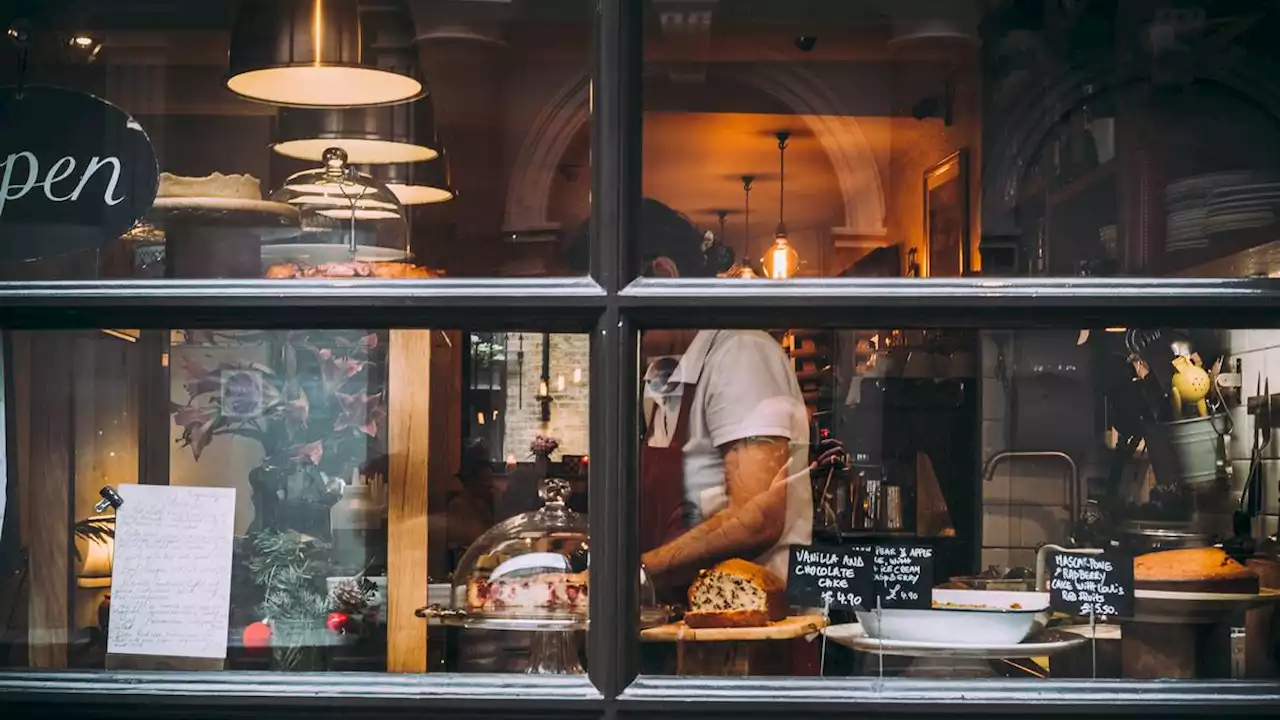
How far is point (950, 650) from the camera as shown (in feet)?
6.18

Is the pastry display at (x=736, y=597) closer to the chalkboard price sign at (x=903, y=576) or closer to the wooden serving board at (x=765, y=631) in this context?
the wooden serving board at (x=765, y=631)

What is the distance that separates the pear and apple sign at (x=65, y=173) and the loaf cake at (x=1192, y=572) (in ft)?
5.59

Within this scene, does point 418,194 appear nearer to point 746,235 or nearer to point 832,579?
point 746,235

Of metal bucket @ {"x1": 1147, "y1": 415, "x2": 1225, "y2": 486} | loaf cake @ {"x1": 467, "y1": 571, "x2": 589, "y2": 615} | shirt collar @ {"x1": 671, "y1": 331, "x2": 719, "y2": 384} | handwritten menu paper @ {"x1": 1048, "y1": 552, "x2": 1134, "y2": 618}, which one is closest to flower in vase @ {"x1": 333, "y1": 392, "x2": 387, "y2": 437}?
loaf cake @ {"x1": 467, "y1": 571, "x2": 589, "y2": 615}

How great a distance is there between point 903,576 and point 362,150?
52.5 inches

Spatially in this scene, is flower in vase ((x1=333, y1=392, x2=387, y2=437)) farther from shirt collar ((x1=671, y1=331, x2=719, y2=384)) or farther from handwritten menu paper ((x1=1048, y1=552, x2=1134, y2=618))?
handwritten menu paper ((x1=1048, y1=552, x2=1134, y2=618))

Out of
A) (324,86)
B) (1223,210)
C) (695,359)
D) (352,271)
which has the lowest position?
(695,359)

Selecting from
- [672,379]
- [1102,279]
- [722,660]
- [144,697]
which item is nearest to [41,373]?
[144,697]

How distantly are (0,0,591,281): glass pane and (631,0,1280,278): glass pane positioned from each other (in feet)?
0.96

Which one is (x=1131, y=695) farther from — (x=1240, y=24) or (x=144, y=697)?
(x=144, y=697)

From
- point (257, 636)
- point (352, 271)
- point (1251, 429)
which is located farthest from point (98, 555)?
point (1251, 429)

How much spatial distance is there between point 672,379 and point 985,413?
43.5 inches

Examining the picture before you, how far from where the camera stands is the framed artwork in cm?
196

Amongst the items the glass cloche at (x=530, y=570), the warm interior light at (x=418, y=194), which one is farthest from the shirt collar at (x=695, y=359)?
the warm interior light at (x=418, y=194)
